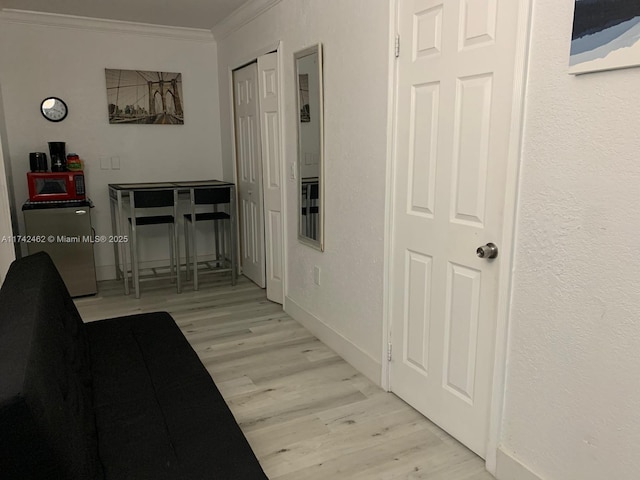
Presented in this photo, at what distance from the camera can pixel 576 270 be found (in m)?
1.59

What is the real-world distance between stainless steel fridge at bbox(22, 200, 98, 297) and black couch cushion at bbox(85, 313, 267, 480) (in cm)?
203

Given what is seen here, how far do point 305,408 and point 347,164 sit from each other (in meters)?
1.37

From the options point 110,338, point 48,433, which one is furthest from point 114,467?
point 110,338

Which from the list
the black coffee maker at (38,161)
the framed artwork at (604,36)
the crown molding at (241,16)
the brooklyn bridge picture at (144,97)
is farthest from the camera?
the brooklyn bridge picture at (144,97)

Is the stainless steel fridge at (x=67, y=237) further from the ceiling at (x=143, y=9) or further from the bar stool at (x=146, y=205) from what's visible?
the ceiling at (x=143, y=9)

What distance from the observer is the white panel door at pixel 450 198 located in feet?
6.10

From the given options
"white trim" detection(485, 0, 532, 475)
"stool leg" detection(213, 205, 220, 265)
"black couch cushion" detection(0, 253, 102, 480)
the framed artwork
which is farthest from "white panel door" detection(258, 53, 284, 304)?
the framed artwork

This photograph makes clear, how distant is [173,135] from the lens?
497 cm

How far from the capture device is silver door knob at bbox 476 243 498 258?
74.0 inches

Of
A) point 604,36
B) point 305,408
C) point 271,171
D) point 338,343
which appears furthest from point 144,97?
point 604,36

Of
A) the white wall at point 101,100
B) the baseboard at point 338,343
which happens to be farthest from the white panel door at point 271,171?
the white wall at point 101,100

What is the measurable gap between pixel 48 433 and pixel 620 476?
63.7 inches

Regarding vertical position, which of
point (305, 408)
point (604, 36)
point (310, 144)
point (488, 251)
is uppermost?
point (604, 36)

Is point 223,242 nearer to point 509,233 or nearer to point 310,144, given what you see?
point 310,144
